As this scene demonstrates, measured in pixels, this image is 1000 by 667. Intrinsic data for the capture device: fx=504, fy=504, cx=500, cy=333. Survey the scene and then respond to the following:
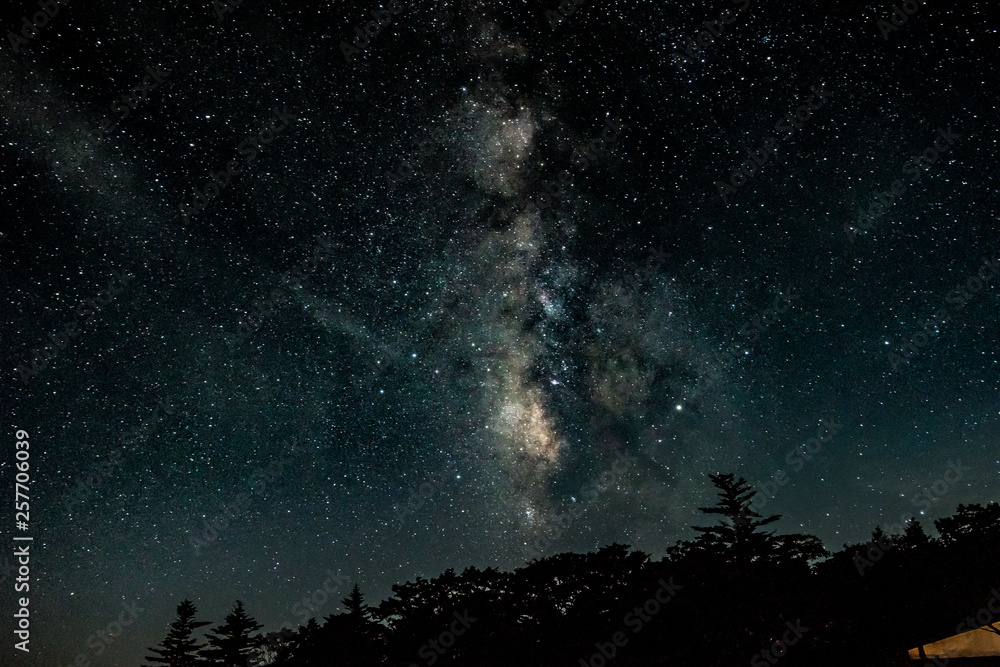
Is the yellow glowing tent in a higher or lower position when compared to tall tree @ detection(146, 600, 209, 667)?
lower

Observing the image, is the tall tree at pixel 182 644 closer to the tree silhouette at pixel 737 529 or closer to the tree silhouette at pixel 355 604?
the tree silhouette at pixel 355 604

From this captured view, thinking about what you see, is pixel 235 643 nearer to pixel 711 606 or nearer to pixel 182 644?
pixel 182 644

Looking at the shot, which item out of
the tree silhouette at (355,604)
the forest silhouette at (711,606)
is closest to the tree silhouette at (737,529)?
Answer: the forest silhouette at (711,606)

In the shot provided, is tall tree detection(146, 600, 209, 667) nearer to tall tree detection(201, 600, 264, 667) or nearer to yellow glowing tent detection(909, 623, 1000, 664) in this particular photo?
tall tree detection(201, 600, 264, 667)

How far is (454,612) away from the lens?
27.6m

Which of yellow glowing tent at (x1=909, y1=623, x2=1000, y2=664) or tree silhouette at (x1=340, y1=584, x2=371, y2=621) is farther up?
tree silhouette at (x1=340, y1=584, x2=371, y2=621)

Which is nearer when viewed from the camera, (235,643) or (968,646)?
(968,646)

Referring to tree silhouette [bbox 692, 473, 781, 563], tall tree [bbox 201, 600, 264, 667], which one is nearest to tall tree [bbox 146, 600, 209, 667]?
tall tree [bbox 201, 600, 264, 667]

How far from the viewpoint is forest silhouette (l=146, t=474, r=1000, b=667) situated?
68.4 feet

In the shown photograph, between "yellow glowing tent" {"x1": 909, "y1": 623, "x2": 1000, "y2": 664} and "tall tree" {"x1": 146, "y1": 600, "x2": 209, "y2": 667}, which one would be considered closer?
"yellow glowing tent" {"x1": 909, "y1": 623, "x2": 1000, "y2": 664}

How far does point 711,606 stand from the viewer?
21.8 m

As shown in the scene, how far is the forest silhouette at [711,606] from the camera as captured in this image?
20.8m

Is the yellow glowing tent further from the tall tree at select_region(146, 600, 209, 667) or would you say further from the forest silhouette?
the tall tree at select_region(146, 600, 209, 667)

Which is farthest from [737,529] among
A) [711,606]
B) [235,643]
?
[235,643]
